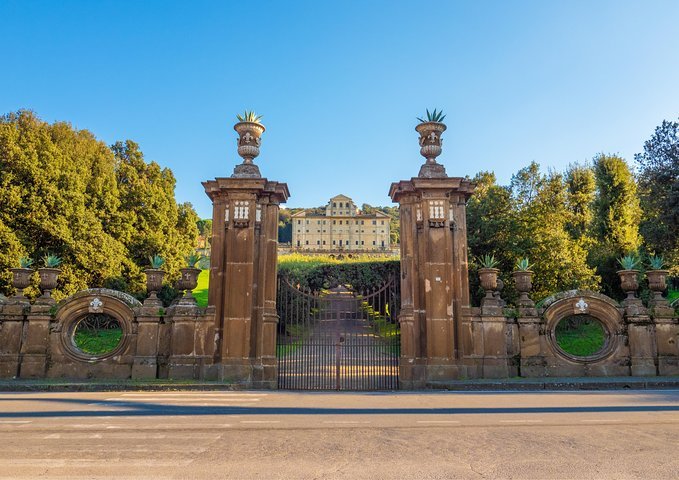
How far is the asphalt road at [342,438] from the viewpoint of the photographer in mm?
5309

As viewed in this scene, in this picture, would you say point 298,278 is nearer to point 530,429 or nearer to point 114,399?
point 114,399

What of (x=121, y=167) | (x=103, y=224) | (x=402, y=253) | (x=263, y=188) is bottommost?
(x=402, y=253)

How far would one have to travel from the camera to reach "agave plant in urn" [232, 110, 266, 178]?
14.7 m

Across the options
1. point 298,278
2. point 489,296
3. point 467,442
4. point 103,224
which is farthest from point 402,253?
point 103,224

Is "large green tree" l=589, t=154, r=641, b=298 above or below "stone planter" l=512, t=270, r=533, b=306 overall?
above

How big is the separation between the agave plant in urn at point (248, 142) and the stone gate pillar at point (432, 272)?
14.5 ft

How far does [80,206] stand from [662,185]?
29.7m

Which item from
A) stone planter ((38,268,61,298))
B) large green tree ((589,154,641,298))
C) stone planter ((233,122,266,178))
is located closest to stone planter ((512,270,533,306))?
stone planter ((233,122,266,178))

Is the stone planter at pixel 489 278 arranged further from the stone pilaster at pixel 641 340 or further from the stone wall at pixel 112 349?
the stone wall at pixel 112 349

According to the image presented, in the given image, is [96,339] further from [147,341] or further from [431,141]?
[431,141]

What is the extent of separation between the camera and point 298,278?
1237 inches

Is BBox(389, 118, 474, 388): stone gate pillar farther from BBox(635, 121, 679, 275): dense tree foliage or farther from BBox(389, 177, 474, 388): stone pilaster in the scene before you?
BBox(635, 121, 679, 275): dense tree foliage

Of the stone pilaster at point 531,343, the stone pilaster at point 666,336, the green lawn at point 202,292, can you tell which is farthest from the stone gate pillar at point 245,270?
the green lawn at point 202,292

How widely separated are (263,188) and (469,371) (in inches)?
314
